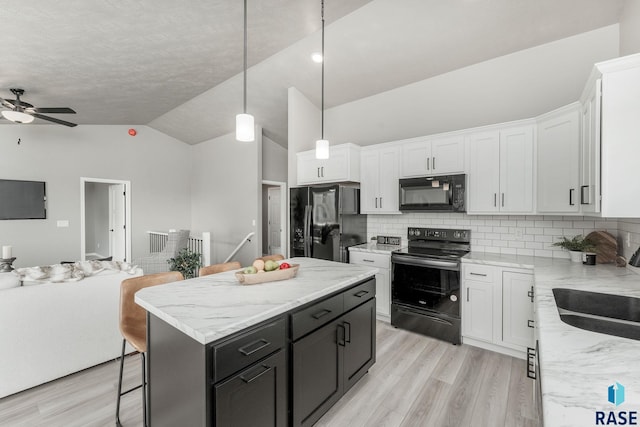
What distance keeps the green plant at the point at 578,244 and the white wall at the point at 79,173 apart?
24.0 feet

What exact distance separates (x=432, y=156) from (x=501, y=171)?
28.5 inches

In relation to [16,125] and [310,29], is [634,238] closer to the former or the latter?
[310,29]

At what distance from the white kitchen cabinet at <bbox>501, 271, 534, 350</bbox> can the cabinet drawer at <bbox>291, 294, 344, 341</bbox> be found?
178 cm

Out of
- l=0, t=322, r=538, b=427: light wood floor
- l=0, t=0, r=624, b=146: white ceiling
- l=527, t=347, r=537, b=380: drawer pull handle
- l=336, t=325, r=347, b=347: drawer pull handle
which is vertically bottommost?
l=0, t=322, r=538, b=427: light wood floor

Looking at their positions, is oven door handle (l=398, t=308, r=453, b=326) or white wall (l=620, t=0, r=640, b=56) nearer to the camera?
white wall (l=620, t=0, r=640, b=56)

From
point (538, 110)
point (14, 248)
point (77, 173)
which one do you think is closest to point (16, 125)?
point (77, 173)

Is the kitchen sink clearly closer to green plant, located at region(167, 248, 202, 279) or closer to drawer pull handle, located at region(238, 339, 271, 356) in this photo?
drawer pull handle, located at region(238, 339, 271, 356)

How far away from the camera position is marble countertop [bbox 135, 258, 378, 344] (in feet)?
4.05

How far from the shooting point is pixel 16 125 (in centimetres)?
492

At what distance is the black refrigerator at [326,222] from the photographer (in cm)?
371

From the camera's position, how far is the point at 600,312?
5.36 ft

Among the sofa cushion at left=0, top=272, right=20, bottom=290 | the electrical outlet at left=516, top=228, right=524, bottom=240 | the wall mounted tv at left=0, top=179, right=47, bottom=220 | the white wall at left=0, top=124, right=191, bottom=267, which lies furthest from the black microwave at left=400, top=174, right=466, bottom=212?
the wall mounted tv at left=0, top=179, right=47, bottom=220

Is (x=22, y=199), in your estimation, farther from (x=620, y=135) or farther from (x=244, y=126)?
(x=620, y=135)

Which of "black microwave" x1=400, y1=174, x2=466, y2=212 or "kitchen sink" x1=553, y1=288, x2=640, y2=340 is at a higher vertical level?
"black microwave" x1=400, y1=174, x2=466, y2=212
